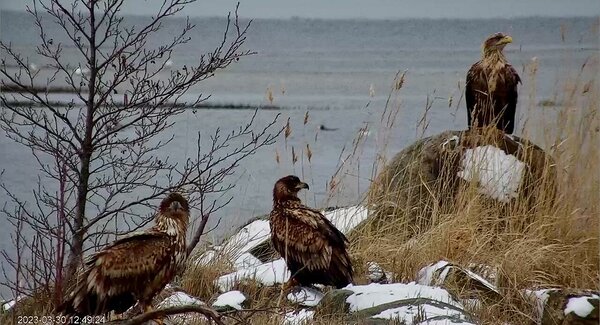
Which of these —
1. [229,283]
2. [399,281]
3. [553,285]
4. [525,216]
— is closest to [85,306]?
[229,283]

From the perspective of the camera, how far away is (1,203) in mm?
10508

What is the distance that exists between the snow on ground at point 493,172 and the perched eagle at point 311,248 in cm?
158

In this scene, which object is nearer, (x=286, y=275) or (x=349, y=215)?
(x=286, y=275)

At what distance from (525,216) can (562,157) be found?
31.1 inches

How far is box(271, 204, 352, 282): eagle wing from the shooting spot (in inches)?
256

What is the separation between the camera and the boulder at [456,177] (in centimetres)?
780

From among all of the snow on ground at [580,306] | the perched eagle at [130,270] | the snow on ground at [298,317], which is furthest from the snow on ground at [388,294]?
the perched eagle at [130,270]

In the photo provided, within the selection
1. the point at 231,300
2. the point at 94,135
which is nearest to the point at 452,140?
the point at 231,300

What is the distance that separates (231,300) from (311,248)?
562mm

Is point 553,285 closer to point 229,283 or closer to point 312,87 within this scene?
point 229,283

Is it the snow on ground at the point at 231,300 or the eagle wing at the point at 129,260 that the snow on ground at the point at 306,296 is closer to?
the snow on ground at the point at 231,300

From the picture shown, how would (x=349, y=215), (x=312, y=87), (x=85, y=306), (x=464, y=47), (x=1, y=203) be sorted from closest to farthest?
(x=85, y=306) < (x=349, y=215) < (x=1, y=203) < (x=312, y=87) < (x=464, y=47)

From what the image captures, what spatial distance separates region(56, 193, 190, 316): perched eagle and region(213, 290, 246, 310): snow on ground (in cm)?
81

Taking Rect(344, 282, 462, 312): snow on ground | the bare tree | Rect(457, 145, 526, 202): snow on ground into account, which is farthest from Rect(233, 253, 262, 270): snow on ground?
Rect(457, 145, 526, 202): snow on ground
